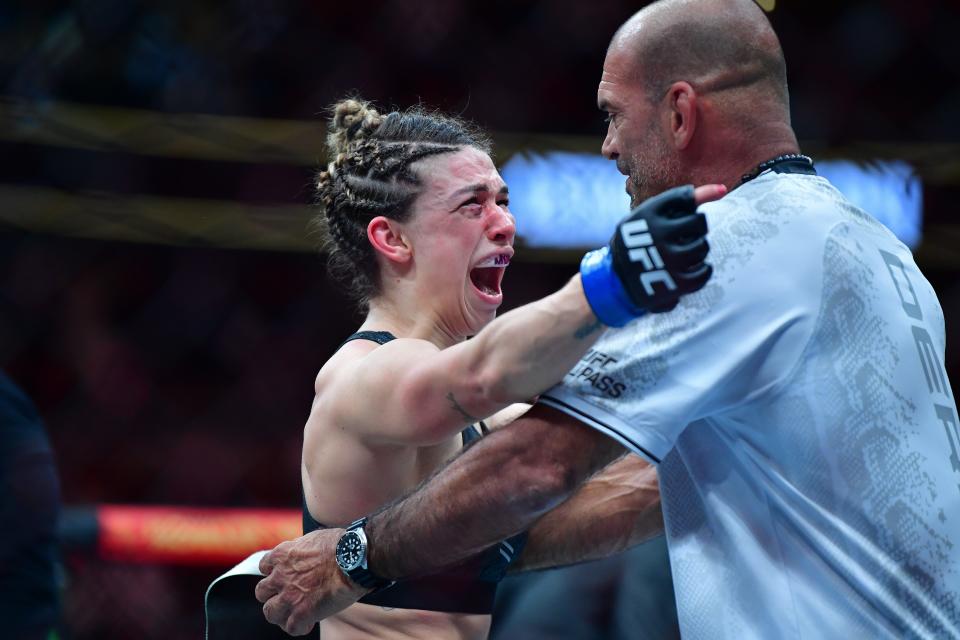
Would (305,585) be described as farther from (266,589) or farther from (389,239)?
(389,239)

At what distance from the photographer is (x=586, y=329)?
132 centimetres

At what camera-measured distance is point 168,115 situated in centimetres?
304

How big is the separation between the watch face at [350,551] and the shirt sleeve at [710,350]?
31 centimetres

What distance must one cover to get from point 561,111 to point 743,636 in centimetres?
218

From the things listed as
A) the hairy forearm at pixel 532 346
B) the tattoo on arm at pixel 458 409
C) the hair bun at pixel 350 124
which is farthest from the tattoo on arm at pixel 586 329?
the hair bun at pixel 350 124

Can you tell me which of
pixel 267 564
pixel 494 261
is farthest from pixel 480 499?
pixel 494 261

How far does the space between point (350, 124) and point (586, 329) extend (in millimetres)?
800

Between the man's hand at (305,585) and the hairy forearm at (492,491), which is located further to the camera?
the man's hand at (305,585)

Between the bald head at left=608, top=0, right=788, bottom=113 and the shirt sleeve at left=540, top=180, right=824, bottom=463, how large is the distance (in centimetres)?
28

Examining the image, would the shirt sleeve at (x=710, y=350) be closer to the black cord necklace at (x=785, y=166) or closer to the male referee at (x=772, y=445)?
the male referee at (x=772, y=445)

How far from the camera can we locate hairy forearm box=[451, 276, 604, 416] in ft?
4.33

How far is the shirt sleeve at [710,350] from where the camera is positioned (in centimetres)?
133

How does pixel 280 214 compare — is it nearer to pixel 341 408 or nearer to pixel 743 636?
pixel 341 408

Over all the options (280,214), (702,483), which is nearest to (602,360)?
(702,483)
